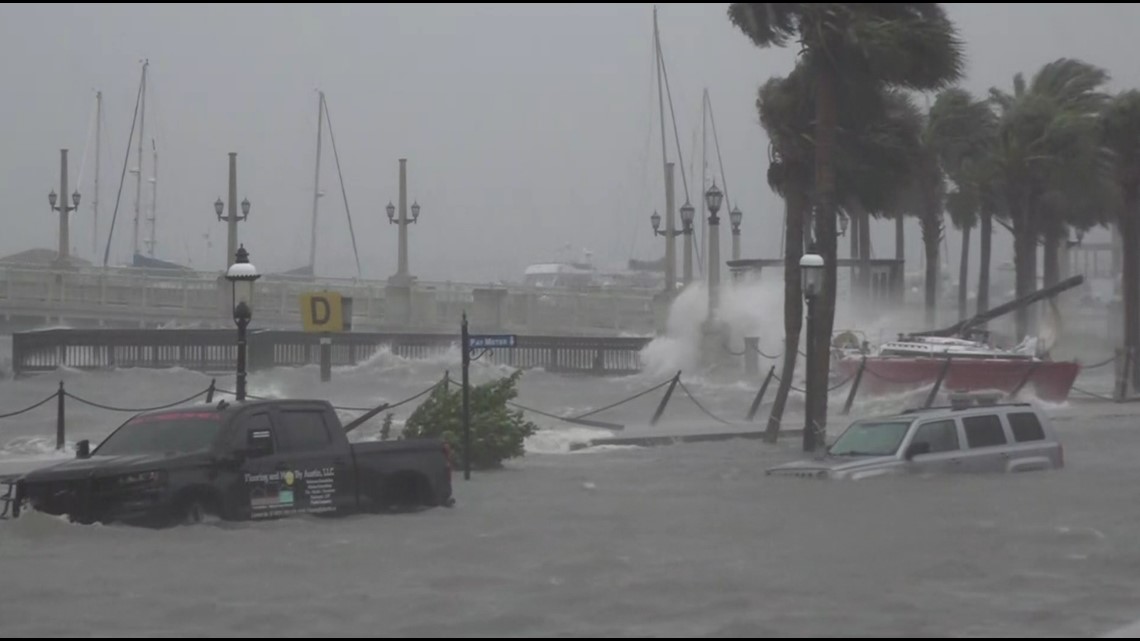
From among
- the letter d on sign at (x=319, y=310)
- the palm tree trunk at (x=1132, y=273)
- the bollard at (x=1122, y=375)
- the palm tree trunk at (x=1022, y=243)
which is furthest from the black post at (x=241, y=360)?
the palm tree trunk at (x=1022, y=243)

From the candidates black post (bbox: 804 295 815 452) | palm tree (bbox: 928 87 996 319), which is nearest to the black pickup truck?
black post (bbox: 804 295 815 452)

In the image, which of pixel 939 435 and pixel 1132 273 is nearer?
pixel 939 435

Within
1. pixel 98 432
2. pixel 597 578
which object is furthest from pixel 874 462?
pixel 98 432

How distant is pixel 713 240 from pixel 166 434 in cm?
2674

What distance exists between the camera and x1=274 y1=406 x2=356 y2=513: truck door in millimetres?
16922

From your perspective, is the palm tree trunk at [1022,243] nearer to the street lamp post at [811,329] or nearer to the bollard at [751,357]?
the bollard at [751,357]

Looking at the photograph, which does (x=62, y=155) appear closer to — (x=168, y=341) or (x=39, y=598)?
(x=168, y=341)

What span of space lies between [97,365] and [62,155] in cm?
1519

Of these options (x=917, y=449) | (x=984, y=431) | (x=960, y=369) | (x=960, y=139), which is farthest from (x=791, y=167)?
(x=960, y=139)

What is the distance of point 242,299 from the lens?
22734 millimetres

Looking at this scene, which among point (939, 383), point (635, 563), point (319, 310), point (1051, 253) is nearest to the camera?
point (635, 563)

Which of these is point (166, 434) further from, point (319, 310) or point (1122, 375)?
point (1122, 375)

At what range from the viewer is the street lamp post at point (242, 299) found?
22234 millimetres

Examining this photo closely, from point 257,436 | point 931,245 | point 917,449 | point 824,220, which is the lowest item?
point 917,449
